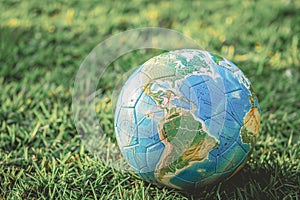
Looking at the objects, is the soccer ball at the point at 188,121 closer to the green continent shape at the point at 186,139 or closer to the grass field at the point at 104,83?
the green continent shape at the point at 186,139

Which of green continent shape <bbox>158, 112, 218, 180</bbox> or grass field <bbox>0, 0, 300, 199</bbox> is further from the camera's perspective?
grass field <bbox>0, 0, 300, 199</bbox>

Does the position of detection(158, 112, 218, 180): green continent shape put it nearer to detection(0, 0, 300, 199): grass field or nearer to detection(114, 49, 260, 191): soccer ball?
detection(114, 49, 260, 191): soccer ball

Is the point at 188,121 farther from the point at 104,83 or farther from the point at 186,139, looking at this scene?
the point at 104,83

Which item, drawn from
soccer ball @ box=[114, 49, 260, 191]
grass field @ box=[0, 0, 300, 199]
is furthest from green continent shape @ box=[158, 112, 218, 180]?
grass field @ box=[0, 0, 300, 199]

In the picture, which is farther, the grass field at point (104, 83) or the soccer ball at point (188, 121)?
the grass field at point (104, 83)

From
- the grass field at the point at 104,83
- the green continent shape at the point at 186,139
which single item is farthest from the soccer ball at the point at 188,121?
the grass field at the point at 104,83

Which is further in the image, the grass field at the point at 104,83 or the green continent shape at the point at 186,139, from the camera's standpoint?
the grass field at the point at 104,83
